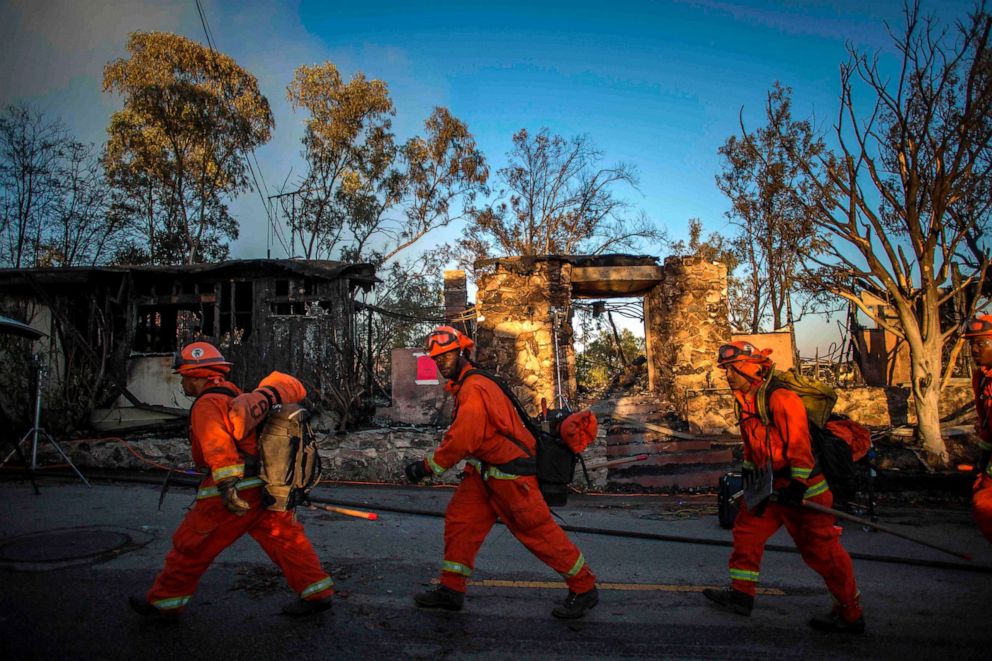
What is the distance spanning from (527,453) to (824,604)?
2414mm

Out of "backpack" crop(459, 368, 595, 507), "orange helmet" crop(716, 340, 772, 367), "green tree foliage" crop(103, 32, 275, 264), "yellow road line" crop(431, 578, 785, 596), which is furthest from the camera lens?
"green tree foliage" crop(103, 32, 275, 264)

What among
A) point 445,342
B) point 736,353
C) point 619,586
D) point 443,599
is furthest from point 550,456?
point 736,353

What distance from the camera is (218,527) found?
3.61 m

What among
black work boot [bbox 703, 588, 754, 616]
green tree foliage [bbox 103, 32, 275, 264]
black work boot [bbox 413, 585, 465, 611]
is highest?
green tree foliage [bbox 103, 32, 275, 264]

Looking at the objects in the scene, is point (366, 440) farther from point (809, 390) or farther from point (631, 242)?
point (631, 242)

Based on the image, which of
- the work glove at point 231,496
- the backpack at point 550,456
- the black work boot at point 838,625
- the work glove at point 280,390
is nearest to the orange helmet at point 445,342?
the backpack at point 550,456

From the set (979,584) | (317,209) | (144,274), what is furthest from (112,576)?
(317,209)

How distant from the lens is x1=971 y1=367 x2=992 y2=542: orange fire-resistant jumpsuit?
3729mm

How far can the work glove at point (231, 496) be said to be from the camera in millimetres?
3457

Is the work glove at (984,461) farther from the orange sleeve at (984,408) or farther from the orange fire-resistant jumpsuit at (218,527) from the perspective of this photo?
the orange fire-resistant jumpsuit at (218,527)

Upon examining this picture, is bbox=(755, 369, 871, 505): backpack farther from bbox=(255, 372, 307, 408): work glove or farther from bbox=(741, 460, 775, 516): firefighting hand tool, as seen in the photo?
bbox=(255, 372, 307, 408): work glove

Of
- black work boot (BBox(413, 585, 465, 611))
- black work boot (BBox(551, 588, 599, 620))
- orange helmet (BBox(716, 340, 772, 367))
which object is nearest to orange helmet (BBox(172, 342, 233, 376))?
black work boot (BBox(413, 585, 465, 611))

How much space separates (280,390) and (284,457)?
0.46 meters

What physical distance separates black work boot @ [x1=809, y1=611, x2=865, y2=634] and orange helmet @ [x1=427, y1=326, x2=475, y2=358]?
2.80 m
